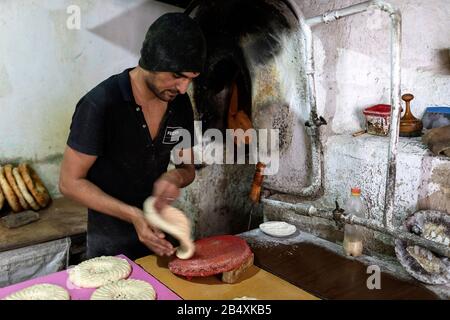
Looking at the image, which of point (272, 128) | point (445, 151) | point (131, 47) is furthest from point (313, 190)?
point (131, 47)

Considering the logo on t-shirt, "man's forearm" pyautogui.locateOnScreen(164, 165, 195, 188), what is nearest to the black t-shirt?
the logo on t-shirt

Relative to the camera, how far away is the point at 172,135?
2709 millimetres

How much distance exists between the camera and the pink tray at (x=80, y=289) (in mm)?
1987

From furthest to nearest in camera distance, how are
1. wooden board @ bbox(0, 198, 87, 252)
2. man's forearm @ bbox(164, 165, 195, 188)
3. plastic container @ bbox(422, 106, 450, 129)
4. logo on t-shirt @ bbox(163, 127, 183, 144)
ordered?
wooden board @ bbox(0, 198, 87, 252) → plastic container @ bbox(422, 106, 450, 129) → logo on t-shirt @ bbox(163, 127, 183, 144) → man's forearm @ bbox(164, 165, 195, 188)

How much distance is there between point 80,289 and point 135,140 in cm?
94

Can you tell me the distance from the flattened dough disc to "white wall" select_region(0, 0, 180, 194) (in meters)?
2.71

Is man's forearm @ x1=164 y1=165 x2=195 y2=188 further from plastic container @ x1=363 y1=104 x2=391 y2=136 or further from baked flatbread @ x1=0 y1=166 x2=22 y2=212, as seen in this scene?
baked flatbread @ x1=0 y1=166 x2=22 y2=212

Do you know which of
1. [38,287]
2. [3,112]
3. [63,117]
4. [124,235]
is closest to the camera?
[38,287]

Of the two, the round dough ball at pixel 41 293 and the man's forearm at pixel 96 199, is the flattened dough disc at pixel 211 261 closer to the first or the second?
the man's forearm at pixel 96 199

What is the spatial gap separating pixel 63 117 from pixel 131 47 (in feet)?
3.59

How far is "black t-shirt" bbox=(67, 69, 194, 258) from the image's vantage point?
7.67ft

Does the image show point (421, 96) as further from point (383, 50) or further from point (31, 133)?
point (31, 133)

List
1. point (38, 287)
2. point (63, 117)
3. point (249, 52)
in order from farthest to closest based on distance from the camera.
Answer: point (63, 117)
point (249, 52)
point (38, 287)

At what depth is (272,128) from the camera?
147 inches
